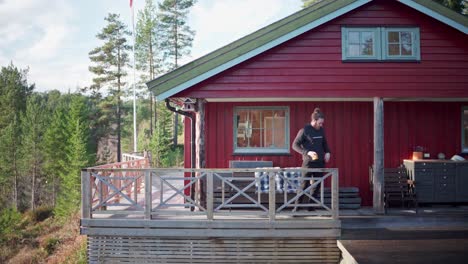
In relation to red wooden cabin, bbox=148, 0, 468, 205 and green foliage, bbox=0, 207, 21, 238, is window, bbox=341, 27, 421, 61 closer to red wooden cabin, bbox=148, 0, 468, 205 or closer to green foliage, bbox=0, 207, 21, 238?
red wooden cabin, bbox=148, 0, 468, 205

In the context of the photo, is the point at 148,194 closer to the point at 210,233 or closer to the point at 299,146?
the point at 210,233

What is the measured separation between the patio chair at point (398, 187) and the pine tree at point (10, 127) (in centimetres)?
3096

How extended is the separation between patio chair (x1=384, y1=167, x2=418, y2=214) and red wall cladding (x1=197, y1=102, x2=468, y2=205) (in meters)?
0.77

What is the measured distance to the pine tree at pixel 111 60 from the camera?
38219mm

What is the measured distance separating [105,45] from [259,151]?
105ft

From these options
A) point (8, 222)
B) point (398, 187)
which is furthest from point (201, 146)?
point (8, 222)

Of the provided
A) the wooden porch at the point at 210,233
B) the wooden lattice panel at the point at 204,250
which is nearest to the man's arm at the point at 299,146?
the wooden porch at the point at 210,233

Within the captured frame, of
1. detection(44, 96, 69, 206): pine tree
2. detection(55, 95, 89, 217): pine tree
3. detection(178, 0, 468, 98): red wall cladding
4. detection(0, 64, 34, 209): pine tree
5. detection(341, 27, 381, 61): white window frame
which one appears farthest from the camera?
detection(0, 64, 34, 209): pine tree

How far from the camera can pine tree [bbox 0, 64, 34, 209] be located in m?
32.9

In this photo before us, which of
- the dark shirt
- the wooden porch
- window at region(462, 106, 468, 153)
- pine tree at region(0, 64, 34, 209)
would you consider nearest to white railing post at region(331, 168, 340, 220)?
the wooden porch

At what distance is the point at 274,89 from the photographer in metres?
8.15

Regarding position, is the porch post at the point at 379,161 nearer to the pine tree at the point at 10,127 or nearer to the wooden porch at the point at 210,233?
the wooden porch at the point at 210,233

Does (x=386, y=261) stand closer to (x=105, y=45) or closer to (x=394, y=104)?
(x=394, y=104)

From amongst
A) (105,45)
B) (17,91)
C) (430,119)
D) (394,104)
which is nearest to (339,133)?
(394,104)
